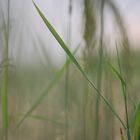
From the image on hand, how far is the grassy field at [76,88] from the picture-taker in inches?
27.7

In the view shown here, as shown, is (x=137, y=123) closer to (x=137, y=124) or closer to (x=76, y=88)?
(x=137, y=124)

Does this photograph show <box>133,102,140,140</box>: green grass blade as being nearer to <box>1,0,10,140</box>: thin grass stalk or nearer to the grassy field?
the grassy field

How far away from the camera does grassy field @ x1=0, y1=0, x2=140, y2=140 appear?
70 centimetres

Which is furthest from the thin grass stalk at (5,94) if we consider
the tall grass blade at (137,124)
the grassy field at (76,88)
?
the tall grass blade at (137,124)

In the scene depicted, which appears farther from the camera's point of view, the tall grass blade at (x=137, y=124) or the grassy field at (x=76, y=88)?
the grassy field at (x=76, y=88)

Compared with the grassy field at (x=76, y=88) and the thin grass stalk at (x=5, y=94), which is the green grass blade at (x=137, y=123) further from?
the thin grass stalk at (x=5, y=94)

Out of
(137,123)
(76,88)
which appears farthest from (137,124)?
(76,88)

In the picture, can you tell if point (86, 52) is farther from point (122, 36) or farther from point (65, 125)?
point (65, 125)

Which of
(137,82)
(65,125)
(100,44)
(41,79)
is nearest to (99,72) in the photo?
(100,44)

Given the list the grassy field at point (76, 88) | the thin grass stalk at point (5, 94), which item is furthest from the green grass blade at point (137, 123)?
the thin grass stalk at point (5, 94)

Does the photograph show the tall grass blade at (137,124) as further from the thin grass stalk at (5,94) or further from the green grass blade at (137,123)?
the thin grass stalk at (5,94)

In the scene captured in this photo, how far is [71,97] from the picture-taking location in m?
1.10

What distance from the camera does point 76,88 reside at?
121 centimetres

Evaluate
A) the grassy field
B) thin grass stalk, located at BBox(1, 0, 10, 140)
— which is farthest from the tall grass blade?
thin grass stalk, located at BBox(1, 0, 10, 140)
